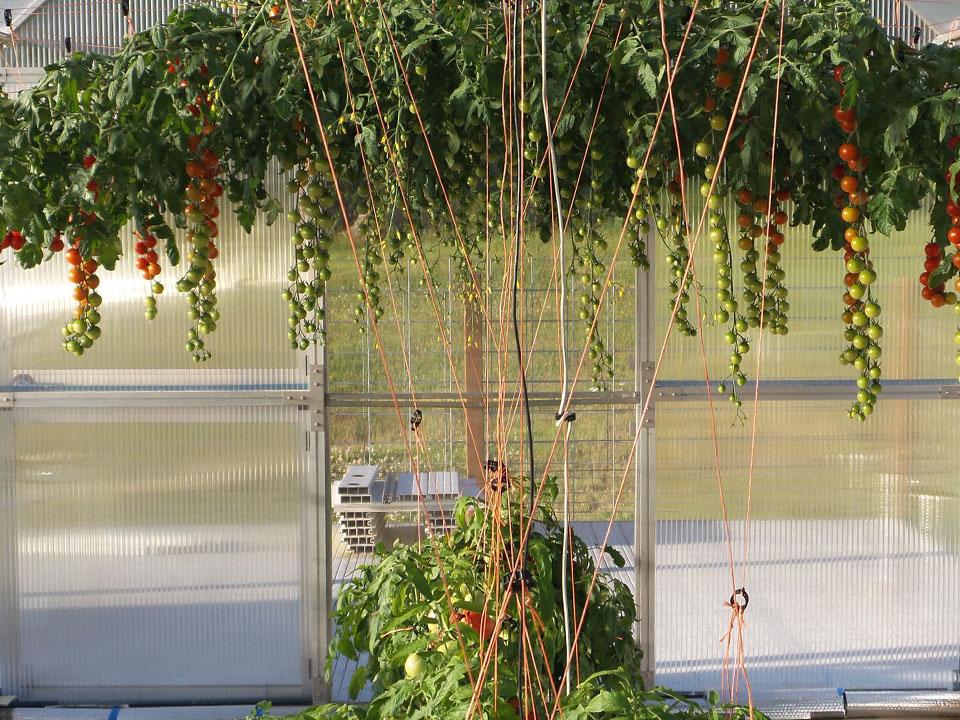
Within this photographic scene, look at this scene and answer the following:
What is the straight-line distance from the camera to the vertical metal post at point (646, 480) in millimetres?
2975

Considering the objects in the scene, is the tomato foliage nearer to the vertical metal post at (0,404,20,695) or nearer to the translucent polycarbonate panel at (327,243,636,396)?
the translucent polycarbonate panel at (327,243,636,396)

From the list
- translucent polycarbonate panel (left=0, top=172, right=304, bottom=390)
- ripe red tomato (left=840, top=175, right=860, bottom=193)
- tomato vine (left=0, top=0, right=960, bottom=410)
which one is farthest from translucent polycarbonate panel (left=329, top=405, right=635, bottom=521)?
ripe red tomato (left=840, top=175, right=860, bottom=193)

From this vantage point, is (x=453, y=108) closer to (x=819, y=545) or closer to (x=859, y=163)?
(x=859, y=163)

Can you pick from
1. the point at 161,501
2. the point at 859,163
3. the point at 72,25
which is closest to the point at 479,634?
the point at 859,163

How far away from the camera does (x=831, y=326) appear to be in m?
3.02

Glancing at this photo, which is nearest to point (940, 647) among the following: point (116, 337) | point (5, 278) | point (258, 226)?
point (258, 226)

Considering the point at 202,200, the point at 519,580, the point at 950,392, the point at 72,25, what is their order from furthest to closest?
1. the point at 950,392
2. the point at 72,25
3. the point at 202,200
4. the point at 519,580

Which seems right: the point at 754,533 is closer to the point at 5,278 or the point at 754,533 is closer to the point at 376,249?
the point at 376,249

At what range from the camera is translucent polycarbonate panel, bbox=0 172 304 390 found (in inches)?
117

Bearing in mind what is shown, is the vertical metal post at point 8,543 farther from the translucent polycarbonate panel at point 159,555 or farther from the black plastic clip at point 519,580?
the black plastic clip at point 519,580

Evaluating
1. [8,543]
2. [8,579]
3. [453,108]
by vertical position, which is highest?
[453,108]

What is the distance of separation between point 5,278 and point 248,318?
0.75 metres

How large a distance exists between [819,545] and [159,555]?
2041mm

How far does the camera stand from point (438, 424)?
306 centimetres
